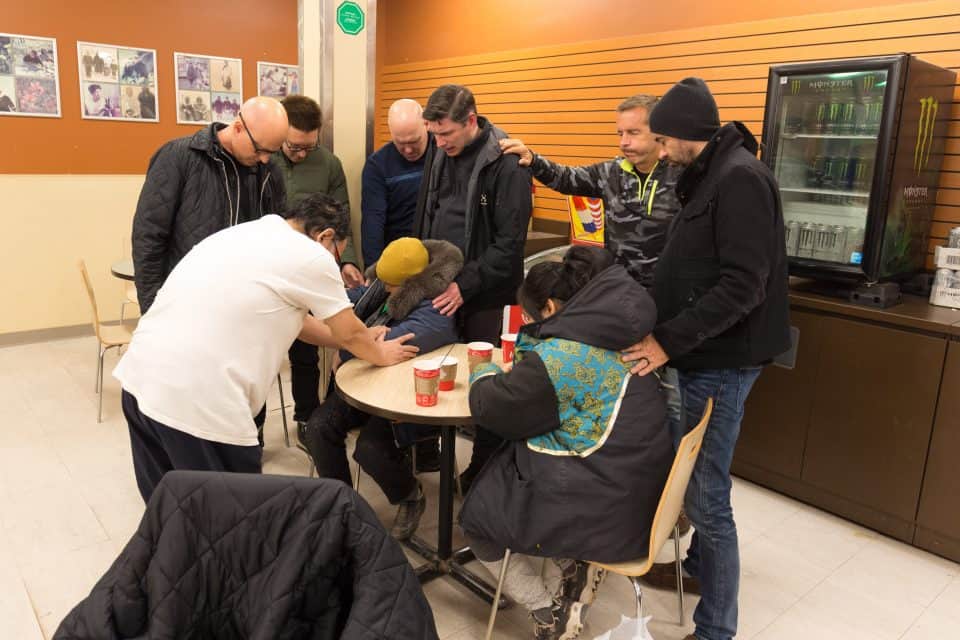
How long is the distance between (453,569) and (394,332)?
932 mm

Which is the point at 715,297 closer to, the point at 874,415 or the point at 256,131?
the point at 874,415

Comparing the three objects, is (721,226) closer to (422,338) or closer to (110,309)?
(422,338)

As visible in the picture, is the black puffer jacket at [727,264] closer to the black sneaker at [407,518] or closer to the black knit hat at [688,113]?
the black knit hat at [688,113]

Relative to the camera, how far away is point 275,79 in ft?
21.1

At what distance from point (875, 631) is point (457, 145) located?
2.47m

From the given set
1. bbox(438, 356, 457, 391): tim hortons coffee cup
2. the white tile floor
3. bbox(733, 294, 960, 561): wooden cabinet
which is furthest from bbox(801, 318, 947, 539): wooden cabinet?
bbox(438, 356, 457, 391): tim hortons coffee cup

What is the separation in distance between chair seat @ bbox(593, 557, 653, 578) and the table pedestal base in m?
0.66

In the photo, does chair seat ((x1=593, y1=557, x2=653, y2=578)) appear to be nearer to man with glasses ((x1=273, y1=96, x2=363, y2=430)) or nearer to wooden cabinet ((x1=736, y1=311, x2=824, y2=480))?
wooden cabinet ((x1=736, y1=311, x2=824, y2=480))

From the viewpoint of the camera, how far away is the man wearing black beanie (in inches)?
78.7

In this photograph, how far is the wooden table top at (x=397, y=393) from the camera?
212 centimetres

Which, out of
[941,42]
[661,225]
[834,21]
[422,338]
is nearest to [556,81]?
[834,21]

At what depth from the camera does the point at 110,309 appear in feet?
19.5

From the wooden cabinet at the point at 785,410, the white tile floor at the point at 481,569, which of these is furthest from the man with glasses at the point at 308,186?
the wooden cabinet at the point at 785,410

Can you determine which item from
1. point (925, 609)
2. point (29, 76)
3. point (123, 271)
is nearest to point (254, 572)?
point (925, 609)
